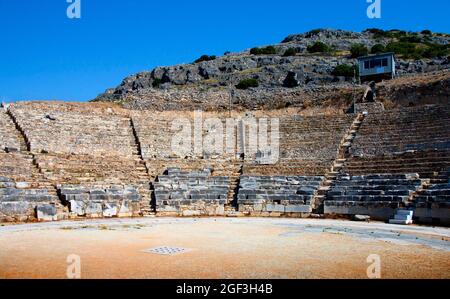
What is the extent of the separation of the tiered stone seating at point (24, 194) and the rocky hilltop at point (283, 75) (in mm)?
12527

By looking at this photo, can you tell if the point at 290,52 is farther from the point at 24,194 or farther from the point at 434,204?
the point at 24,194

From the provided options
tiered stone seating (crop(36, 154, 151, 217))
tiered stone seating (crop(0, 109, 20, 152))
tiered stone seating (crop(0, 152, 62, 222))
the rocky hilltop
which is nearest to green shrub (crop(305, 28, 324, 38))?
the rocky hilltop

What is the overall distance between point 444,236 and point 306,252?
4745mm

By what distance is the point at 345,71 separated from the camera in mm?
47688

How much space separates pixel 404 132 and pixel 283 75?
29.8 metres

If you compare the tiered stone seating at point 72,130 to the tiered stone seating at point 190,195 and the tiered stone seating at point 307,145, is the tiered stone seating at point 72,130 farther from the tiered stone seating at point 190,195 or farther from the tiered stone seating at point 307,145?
the tiered stone seating at point 307,145

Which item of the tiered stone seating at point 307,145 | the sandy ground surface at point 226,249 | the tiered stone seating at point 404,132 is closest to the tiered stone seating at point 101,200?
the sandy ground surface at point 226,249

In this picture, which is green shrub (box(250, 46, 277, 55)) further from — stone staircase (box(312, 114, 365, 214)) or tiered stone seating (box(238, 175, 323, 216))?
tiered stone seating (box(238, 175, 323, 216))

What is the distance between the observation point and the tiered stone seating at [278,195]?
1798 cm

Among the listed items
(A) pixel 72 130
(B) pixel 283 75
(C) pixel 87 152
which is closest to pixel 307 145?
(C) pixel 87 152

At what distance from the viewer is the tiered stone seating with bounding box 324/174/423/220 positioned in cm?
1582

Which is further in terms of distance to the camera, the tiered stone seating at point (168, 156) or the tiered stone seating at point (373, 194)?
the tiered stone seating at point (168, 156)
